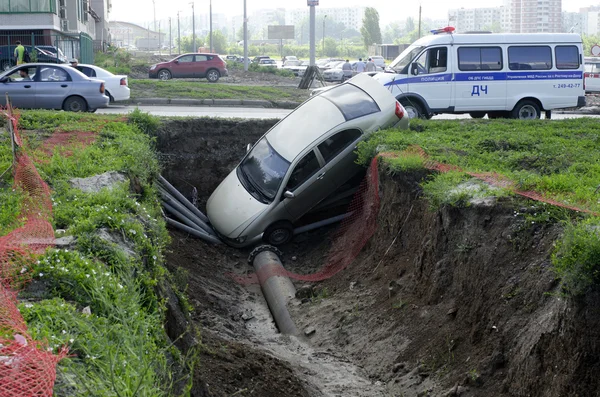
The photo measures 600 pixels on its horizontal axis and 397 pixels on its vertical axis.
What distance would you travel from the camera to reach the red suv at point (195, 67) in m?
37.6

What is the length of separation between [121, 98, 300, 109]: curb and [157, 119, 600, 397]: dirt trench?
1348 centimetres

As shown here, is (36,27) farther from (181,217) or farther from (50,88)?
(181,217)

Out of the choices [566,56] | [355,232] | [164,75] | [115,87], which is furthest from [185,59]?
[355,232]

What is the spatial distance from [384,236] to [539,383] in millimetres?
4469

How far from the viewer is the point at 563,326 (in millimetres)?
5445

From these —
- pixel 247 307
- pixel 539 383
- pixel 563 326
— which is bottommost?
pixel 247 307

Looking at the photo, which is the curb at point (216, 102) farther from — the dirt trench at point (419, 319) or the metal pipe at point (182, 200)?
the dirt trench at point (419, 319)

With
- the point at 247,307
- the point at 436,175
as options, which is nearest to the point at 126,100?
the point at 247,307

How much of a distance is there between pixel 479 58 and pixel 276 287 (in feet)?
32.2

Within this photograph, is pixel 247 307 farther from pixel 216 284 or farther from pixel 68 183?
pixel 68 183

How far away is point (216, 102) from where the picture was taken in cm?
2452

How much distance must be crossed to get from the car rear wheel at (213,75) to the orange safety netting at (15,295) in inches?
1147

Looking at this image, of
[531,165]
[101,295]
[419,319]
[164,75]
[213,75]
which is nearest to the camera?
[101,295]

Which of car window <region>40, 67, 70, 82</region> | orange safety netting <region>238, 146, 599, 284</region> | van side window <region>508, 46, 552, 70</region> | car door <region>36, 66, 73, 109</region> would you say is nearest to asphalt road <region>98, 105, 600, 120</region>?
car door <region>36, 66, 73, 109</region>
